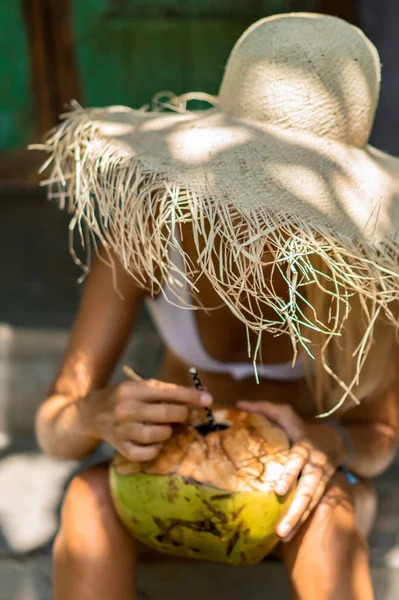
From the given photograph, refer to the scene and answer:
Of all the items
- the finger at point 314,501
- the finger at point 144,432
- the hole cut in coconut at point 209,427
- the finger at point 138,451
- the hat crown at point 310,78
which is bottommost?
the finger at point 314,501

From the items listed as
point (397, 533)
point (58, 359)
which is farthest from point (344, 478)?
point (58, 359)

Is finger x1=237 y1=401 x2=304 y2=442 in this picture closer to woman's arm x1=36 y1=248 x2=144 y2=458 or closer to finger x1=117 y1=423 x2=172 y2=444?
finger x1=117 y1=423 x2=172 y2=444

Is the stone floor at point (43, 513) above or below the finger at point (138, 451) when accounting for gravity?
below

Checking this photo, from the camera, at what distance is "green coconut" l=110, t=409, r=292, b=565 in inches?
55.1

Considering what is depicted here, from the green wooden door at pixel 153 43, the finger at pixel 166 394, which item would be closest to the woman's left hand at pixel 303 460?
the finger at pixel 166 394

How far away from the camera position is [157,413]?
1.41m

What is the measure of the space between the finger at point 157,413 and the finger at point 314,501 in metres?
0.32

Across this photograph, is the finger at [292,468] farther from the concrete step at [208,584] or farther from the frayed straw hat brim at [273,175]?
the concrete step at [208,584]

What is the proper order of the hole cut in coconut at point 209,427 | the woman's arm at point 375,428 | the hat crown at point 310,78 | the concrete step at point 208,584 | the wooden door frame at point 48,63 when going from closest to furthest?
the hat crown at point 310,78
the hole cut in coconut at point 209,427
the woman's arm at point 375,428
the concrete step at point 208,584
the wooden door frame at point 48,63

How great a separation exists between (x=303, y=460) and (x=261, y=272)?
42cm

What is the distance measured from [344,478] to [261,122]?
2.53 feet

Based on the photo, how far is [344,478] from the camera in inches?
63.5

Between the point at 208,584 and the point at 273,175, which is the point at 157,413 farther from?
the point at 208,584

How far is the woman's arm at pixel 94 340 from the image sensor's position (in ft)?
5.54
